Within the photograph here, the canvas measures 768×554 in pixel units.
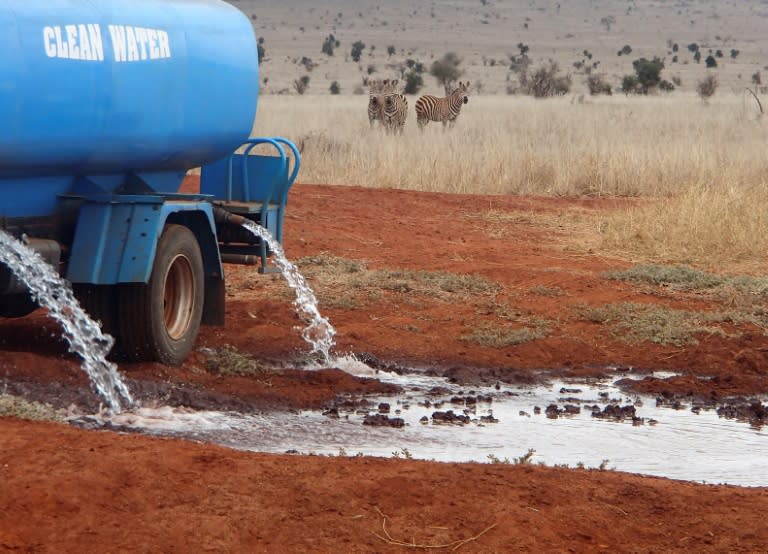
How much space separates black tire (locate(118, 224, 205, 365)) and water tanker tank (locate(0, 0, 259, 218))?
51cm

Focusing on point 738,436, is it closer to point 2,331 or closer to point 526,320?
point 526,320

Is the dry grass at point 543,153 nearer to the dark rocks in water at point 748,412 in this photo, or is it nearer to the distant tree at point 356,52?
the dark rocks in water at point 748,412

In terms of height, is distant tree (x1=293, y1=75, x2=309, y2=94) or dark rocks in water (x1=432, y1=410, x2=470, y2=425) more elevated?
dark rocks in water (x1=432, y1=410, x2=470, y2=425)

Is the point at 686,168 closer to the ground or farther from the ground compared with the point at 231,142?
closer to the ground

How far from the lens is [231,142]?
9.25m

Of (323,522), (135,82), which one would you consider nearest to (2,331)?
(135,82)

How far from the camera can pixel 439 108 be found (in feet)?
98.3

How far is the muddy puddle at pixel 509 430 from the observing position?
7156 mm

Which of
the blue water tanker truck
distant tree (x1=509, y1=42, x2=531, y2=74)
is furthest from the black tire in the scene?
distant tree (x1=509, y1=42, x2=531, y2=74)

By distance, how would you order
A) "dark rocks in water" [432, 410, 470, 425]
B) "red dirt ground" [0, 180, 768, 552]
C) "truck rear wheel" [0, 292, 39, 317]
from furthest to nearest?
1. "truck rear wheel" [0, 292, 39, 317]
2. "dark rocks in water" [432, 410, 470, 425]
3. "red dirt ground" [0, 180, 768, 552]

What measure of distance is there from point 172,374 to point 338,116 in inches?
946

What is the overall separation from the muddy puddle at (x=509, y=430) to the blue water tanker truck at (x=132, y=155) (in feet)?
3.40

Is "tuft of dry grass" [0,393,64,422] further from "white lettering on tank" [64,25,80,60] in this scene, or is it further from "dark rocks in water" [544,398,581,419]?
"dark rocks in water" [544,398,581,419]

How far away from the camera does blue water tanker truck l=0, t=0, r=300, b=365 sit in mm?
7121
